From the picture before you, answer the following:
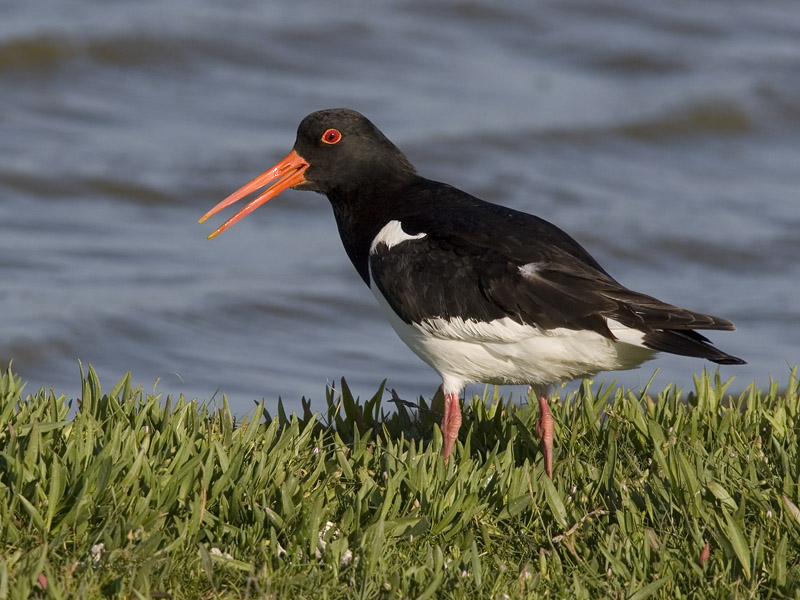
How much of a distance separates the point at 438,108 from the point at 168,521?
10632 millimetres

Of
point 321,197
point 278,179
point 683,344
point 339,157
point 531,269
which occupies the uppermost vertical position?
point 321,197

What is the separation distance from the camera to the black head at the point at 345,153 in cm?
555

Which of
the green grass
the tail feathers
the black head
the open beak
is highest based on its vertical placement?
the black head

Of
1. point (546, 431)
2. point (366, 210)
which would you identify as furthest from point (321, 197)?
point (546, 431)

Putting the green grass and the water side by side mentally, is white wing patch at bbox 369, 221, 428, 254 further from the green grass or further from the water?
the water

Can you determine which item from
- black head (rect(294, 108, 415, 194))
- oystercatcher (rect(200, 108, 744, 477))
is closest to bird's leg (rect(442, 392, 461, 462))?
oystercatcher (rect(200, 108, 744, 477))

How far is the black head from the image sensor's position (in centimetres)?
555

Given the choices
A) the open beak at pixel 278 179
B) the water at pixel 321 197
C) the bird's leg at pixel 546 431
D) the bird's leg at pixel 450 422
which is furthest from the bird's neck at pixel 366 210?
the water at pixel 321 197

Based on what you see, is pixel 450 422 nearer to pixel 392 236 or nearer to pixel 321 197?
pixel 392 236

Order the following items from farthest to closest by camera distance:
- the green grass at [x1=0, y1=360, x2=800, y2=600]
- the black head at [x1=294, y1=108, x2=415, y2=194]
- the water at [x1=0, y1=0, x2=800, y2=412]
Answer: the water at [x1=0, y1=0, x2=800, y2=412] < the black head at [x1=294, y1=108, x2=415, y2=194] < the green grass at [x1=0, y1=360, x2=800, y2=600]

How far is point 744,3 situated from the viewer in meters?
18.4

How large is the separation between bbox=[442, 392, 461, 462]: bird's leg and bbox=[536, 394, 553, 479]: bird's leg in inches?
12.8

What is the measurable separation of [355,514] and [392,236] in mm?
1564

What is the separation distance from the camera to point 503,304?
4590 mm
